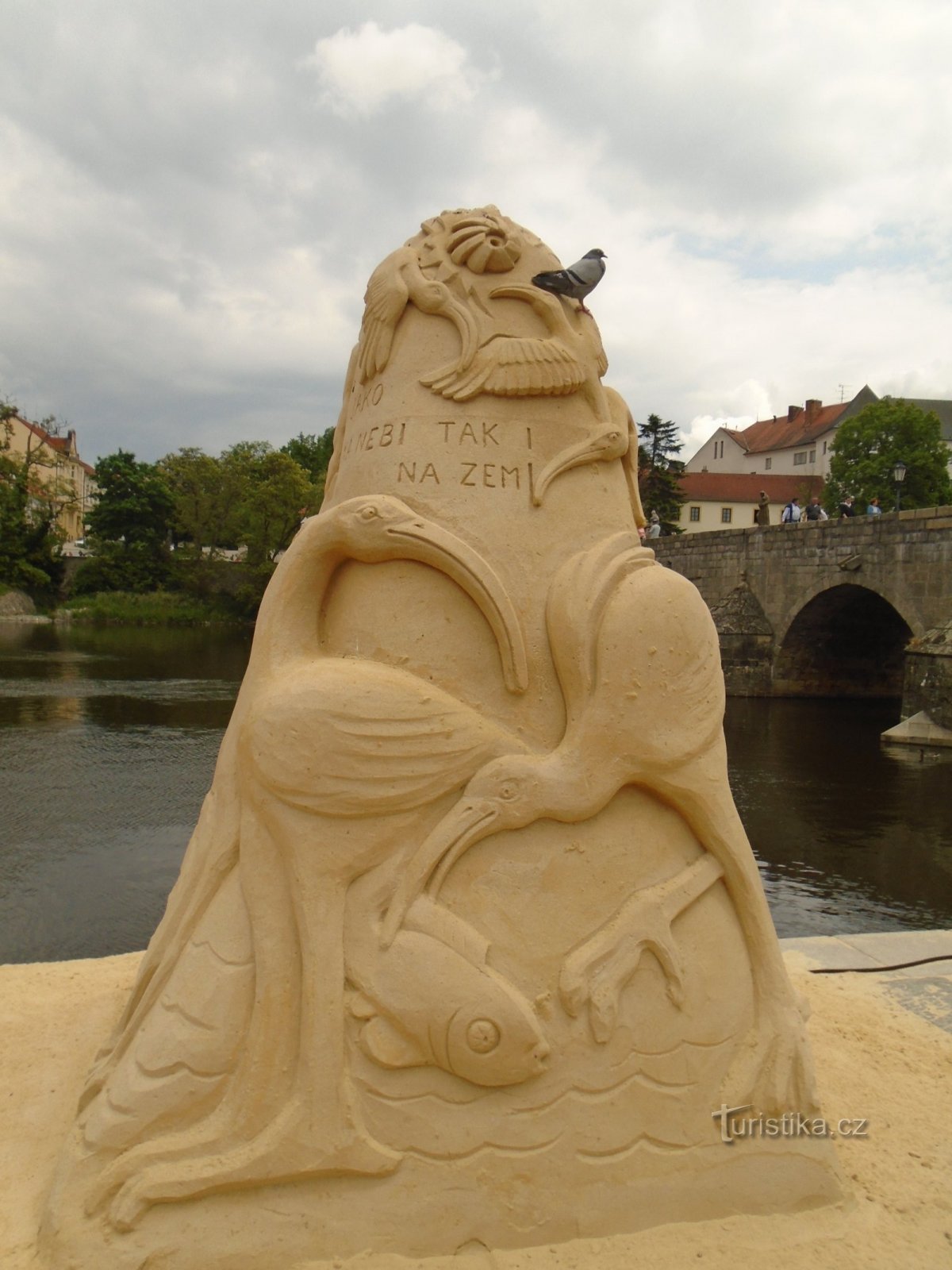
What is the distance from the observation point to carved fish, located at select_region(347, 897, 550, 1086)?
7.71 feet

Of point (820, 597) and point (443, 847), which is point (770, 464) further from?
point (443, 847)

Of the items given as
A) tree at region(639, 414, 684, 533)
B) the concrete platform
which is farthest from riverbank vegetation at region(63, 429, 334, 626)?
the concrete platform

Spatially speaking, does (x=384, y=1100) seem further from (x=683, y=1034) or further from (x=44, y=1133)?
(x=44, y=1133)

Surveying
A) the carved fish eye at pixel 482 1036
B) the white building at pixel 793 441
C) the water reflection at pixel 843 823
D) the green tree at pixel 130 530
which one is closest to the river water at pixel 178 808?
the water reflection at pixel 843 823

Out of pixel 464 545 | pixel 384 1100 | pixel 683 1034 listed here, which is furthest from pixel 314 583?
pixel 683 1034

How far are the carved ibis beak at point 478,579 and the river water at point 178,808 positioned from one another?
398cm

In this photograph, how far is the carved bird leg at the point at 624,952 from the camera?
8.00ft

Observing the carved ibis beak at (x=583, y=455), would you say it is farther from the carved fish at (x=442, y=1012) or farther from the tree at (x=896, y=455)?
the tree at (x=896, y=455)

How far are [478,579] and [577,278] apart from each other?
3.61 feet

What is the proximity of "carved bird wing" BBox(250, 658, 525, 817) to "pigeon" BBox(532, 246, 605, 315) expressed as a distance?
4.52 ft

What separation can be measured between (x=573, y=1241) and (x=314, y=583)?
1.86 metres

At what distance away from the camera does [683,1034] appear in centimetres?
253

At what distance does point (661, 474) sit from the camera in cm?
3294

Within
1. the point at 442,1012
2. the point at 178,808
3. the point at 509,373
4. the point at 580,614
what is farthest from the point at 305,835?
the point at 178,808
